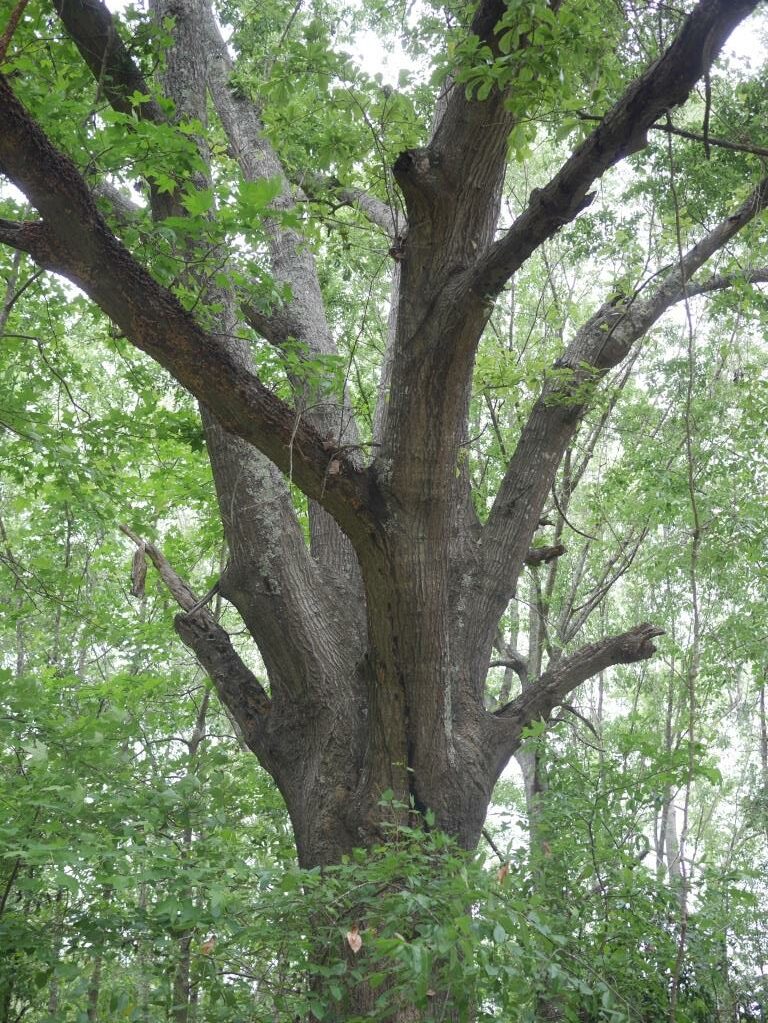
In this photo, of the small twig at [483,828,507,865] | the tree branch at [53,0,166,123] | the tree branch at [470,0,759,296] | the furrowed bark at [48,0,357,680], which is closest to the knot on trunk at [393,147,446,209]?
the tree branch at [470,0,759,296]

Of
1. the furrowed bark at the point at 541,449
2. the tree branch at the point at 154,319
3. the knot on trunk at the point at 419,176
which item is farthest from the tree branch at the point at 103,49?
the furrowed bark at the point at 541,449

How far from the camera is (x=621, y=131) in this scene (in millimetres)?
2623

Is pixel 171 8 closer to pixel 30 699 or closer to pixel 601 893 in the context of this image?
pixel 30 699

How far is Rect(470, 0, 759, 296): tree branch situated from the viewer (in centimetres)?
237

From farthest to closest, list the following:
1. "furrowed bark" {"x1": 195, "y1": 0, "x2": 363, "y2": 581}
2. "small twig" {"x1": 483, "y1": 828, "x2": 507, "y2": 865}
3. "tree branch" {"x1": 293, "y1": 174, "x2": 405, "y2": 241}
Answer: "tree branch" {"x1": 293, "y1": 174, "x2": 405, "y2": 241} → "furrowed bark" {"x1": 195, "y1": 0, "x2": 363, "y2": 581} → "small twig" {"x1": 483, "y1": 828, "x2": 507, "y2": 865}

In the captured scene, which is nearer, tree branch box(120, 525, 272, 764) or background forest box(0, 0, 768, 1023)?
background forest box(0, 0, 768, 1023)

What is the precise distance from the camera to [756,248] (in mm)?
4449

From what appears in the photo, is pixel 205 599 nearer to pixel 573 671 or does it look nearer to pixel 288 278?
pixel 573 671

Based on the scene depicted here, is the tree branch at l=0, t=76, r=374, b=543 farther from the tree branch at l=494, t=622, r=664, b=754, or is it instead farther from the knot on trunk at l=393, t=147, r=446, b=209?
the tree branch at l=494, t=622, r=664, b=754

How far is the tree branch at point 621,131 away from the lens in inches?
93.3

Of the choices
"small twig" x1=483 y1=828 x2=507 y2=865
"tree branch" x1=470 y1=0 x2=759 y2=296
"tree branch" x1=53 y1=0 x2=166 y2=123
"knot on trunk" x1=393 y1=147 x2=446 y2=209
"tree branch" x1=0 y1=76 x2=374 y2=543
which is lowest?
"small twig" x1=483 y1=828 x2=507 y2=865

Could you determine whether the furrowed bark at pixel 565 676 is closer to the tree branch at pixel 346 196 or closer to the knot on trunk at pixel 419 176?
the knot on trunk at pixel 419 176

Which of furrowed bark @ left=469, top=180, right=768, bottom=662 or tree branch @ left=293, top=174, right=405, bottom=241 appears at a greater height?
tree branch @ left=293, top=174, right=405, bottom=241

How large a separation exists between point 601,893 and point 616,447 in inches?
273
